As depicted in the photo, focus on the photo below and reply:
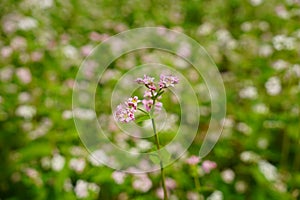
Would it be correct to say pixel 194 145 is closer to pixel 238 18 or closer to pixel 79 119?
pixel 79 119

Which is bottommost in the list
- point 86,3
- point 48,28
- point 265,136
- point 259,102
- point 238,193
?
point 238,193

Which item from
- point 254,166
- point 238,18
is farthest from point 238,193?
point 238,18

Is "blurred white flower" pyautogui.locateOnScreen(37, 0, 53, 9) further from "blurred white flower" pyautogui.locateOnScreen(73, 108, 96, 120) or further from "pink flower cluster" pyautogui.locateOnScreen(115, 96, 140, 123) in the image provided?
"pink flower cluster" pyautogui.locateOnScreen(115, 96, 140, 123)

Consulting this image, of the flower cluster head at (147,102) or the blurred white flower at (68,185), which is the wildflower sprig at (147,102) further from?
the blurred white flower at (68,185)

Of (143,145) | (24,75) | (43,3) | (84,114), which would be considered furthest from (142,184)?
(43,3)

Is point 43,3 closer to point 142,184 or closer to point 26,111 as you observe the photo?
point 26,111

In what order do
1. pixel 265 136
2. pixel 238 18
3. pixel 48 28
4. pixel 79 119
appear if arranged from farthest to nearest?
pixel 238 18 → pixel 48 28 → pixel 265 136 → pixel 79 119

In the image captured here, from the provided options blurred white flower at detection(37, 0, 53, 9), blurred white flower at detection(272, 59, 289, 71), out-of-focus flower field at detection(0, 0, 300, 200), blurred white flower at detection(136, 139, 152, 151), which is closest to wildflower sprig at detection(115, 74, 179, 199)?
out-of-focus flower field at detection(0, 0, 300, 200)
